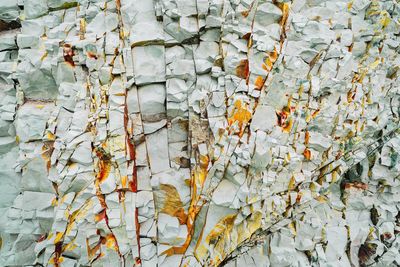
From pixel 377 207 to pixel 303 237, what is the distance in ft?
12.5

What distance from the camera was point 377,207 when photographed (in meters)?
13.1

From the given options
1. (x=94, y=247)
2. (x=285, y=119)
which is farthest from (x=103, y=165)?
(x=285, y=119)

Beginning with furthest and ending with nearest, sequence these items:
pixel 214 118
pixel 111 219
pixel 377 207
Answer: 1. pixel 377 207
2. pixel 214 118
3. pixel 111 219

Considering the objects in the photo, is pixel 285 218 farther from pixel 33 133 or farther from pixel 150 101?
pixel 33 133

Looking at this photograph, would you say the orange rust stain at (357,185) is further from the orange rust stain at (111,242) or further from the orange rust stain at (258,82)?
the orange rust stain at (111,242)

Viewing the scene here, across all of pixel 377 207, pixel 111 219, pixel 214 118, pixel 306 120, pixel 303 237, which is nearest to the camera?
pixel 111 219

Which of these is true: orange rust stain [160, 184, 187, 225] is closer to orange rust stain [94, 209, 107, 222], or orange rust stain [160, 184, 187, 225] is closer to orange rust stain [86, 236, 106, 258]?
orange rust stain [94, 209, 107, 222]

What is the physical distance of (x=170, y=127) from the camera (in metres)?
10.5

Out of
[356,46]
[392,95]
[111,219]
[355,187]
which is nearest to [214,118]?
[111,219]

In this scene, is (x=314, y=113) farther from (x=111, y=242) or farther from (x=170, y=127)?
(x=111, y=242)

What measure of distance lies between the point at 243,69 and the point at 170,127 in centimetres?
318

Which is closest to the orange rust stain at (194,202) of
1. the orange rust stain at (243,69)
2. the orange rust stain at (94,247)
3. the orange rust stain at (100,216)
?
the orange rust stain at (94,247)

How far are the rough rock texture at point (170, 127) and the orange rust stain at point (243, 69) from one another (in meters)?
0.03

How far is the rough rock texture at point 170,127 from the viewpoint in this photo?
9.86m
